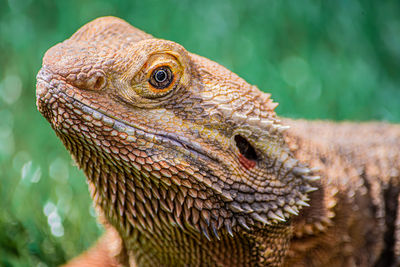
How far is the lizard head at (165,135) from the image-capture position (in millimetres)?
1614

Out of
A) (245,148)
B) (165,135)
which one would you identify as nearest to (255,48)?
(245,148)

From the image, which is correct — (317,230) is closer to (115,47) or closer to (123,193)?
(123,193)

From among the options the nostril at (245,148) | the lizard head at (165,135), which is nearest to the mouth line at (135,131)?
the lizard head at (165,135)

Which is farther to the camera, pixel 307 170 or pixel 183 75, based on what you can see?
pixel 307 170

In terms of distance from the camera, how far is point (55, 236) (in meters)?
2.75

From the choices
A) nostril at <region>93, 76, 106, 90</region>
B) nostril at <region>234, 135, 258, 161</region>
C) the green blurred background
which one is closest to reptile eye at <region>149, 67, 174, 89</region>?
nostril at <region>93, 76, 106, 90</region>

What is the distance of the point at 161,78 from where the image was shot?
1.68m

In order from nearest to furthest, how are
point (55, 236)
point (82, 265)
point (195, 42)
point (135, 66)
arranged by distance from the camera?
point (135, 66) → point (82, 265) → point (55, 236) → point (195, 42)

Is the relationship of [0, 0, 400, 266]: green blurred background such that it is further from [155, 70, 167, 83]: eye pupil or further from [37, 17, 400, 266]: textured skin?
[155, 70, 167, 83]: eye pupil

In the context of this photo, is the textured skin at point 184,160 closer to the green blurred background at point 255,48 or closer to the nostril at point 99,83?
the nostril at point 99,83

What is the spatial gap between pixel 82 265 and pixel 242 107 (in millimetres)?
1218

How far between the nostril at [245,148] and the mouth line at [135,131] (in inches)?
5.2

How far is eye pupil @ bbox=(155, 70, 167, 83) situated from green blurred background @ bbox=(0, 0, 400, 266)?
2.01m

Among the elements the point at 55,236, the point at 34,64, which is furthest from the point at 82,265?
the point at 34,64
